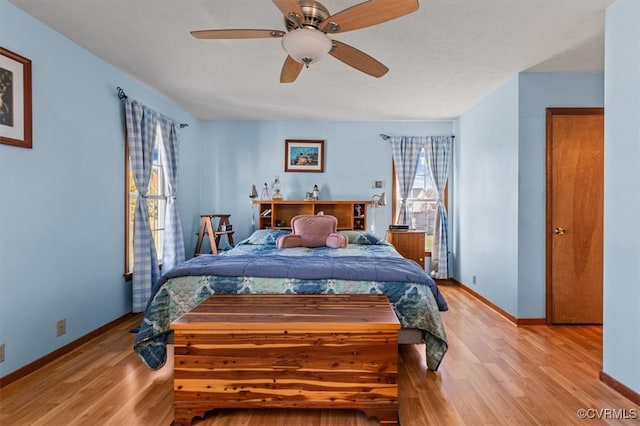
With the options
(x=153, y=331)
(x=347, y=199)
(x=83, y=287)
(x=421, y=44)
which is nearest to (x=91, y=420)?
(x=153, y=331)

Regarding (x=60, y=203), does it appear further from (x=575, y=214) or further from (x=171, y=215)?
(x=575, y=214)

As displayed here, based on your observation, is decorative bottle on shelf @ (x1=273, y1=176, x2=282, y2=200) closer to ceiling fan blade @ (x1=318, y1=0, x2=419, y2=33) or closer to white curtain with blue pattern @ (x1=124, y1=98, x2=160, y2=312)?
white curtain with blue pattern @ (x1=124, y1=98, x2=160, y2=312)

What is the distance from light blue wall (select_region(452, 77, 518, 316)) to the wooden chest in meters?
2.31

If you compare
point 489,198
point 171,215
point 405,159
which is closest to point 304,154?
point 405,159

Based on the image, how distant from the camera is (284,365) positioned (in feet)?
5.94

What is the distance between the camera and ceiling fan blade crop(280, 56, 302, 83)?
90.0 inches

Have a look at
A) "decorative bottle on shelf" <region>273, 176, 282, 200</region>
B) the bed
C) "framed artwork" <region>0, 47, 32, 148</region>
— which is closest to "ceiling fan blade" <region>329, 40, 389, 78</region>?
the bed

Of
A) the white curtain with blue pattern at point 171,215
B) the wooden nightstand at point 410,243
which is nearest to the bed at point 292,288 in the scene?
the white curtain with blue pattern at point 171,215

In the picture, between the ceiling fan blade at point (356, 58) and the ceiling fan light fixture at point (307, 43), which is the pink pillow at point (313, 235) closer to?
the ceiling fan blade at point (356, 58)

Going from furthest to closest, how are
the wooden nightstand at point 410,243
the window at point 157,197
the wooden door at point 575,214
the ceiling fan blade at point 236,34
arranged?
1. the wooden nightstand at point 410,243
2. the window at point 157,197
3. the wooden door at point 575,214
4. the ceiling fan blade at point 236,34

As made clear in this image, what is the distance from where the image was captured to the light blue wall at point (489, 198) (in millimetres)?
3469

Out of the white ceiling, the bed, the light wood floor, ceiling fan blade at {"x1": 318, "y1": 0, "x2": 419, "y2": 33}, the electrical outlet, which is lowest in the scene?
the light wood floor

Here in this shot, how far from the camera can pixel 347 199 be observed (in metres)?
5.23

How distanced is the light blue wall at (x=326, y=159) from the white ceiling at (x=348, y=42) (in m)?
0.90
